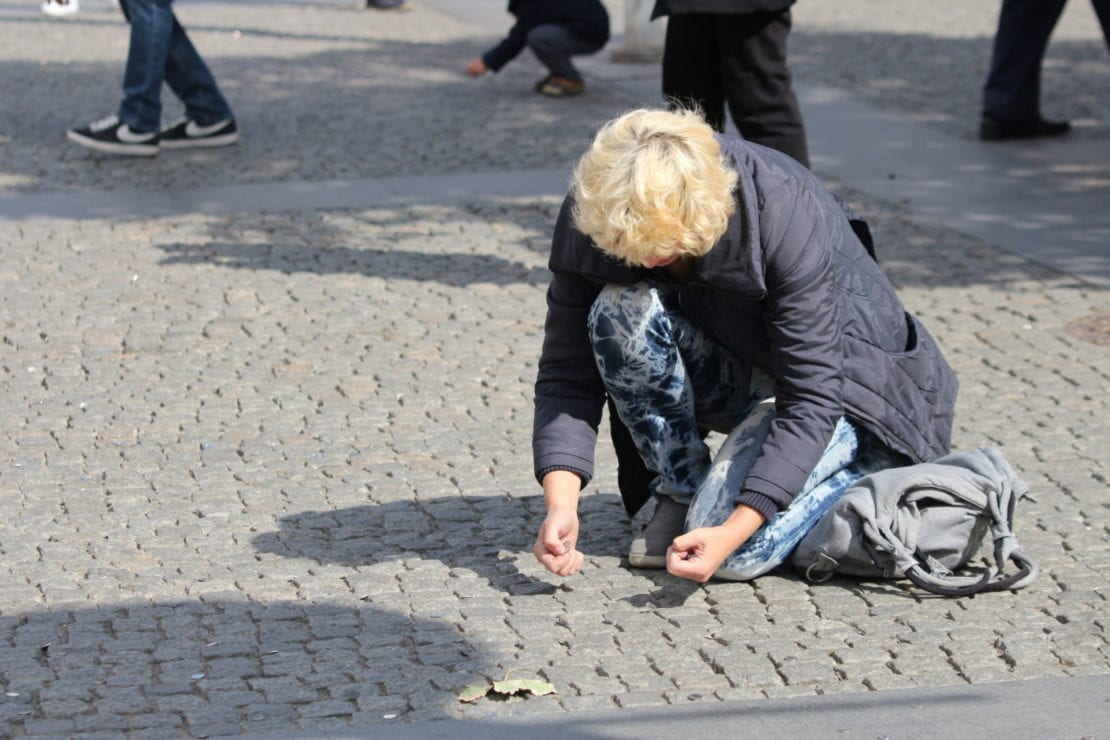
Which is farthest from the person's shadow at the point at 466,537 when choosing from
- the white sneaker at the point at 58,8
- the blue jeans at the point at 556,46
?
the white sneaker at the point at 58,8

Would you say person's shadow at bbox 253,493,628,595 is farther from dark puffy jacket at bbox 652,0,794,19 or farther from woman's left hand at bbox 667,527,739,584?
dark puffy jacket at bbox 652,0,794,19

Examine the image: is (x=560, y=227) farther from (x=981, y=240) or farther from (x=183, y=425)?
(x=981, y=240)

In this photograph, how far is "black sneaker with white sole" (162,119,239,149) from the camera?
801 centimetres

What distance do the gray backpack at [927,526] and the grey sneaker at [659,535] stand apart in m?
0.31

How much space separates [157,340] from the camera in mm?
5238

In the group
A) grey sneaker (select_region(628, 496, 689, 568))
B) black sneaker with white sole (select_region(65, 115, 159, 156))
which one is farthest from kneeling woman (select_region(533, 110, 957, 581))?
black sneaker with white sole (select_region(65, 115, 159, 156))

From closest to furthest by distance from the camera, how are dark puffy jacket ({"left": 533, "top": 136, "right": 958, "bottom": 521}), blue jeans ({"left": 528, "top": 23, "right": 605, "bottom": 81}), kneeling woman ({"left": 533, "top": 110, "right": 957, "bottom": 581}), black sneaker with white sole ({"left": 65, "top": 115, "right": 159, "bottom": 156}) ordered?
kneeling woman ({"left": 533, "top": 110, "right": 957, "bottom": 581})
dark puffy jacket ({"left": 533, "top": 136, "right": 958, "bottom": 521})
black sneaker with white sole ({"left": 65, "top": 115, "right": 159, "bottom": 156})
blue jeans ({"left": 528, "top": 23, "right": 605, "bottom": 81})

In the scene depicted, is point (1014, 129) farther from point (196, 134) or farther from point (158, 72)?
point (158, 72)

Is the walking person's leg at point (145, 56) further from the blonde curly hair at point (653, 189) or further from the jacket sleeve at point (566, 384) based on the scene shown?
the blonde curly hair at point (653, 189)

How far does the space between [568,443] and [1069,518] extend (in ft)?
4.26

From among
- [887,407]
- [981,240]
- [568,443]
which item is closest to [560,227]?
[568,443]

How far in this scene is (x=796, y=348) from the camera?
3211 mm

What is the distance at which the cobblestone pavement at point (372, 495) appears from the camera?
3113 millimetres

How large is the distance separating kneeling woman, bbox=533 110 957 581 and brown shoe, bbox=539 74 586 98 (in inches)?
231
